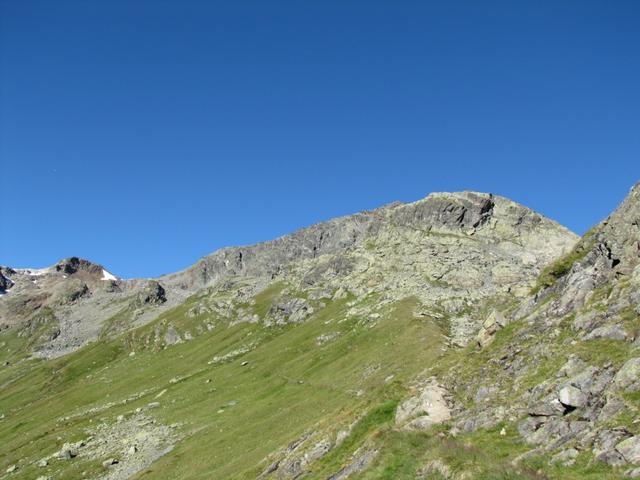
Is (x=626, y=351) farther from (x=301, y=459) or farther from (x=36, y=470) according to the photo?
(x=36, y=470)

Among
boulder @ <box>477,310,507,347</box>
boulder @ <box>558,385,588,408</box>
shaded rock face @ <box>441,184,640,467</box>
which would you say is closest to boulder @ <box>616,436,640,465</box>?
shaded rock face @ <box>441,184,640,467</box>

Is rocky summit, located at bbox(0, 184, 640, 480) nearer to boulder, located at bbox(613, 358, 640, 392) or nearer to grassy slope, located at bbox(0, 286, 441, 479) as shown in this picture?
boulder, located at bbox(613, 358, 640, 392)

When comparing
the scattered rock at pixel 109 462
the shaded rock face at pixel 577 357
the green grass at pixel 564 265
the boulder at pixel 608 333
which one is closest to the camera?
the shaded rock face at pixel 577 357

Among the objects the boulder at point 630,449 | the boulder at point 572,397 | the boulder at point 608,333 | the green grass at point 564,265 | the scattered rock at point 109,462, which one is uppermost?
the scattered rock at point 109,462

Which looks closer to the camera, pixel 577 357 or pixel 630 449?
pixel 630 449

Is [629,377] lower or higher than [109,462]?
lower

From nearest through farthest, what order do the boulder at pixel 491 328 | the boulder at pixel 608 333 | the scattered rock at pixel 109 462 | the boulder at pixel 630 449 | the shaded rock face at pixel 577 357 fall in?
the boulder at pixel 630 449
the shaded rock face at pixel 577 357
the boulder at pixel 608 333
the boulder at pixel 491 328
the scattered rock at pixel 109 462

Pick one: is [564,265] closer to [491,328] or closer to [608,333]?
[491,328]

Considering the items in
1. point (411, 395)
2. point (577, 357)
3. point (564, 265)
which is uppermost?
point (564, 265)

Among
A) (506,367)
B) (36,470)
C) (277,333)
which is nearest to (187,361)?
(277,333)

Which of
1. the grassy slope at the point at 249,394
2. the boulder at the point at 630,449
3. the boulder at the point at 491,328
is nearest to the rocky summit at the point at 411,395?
the boulder at the point at 630,449

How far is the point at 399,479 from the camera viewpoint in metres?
31.1

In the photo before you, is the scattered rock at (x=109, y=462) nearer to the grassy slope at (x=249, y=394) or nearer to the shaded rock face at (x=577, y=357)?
the grassy slope at (x=249, y=394)

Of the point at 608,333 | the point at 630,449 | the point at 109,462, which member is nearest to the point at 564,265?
the point at 608,333
